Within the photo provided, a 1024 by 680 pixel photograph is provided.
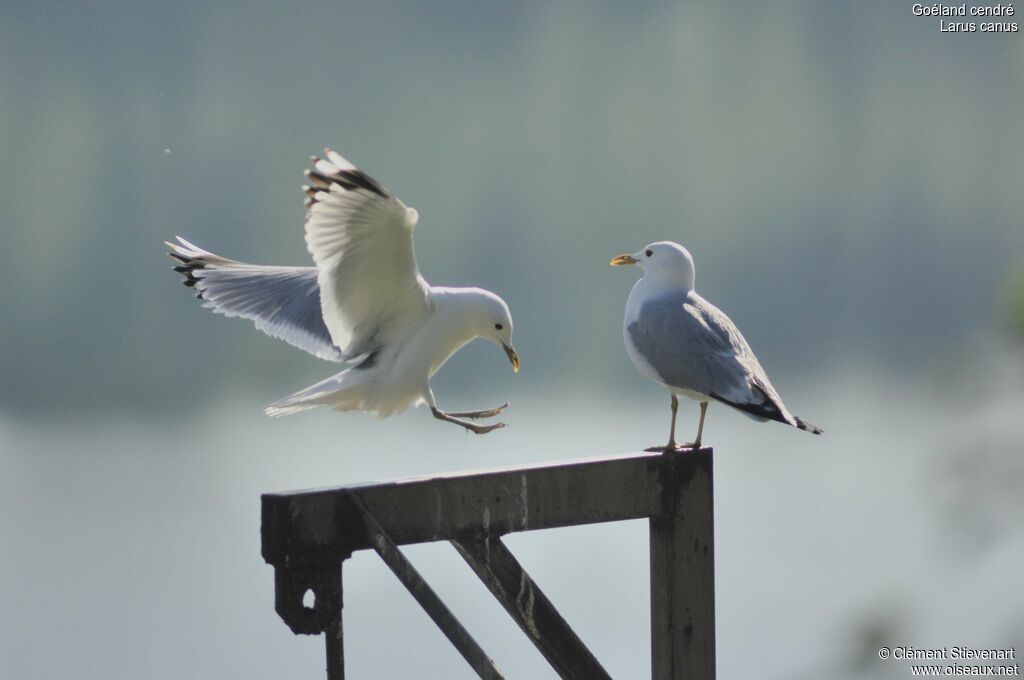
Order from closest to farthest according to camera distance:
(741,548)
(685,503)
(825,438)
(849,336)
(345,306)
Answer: (685,503) < (345,306) < (741,548) < (825,438) < (849,336)

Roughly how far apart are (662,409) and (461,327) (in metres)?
7.56

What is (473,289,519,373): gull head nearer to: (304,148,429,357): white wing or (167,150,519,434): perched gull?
(167,150,519,434): perched gull

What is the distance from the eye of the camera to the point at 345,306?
327 cm

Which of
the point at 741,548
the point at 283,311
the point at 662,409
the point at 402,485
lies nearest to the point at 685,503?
the point at 402,485

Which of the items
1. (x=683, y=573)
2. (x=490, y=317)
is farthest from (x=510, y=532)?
(x=490, y=317)

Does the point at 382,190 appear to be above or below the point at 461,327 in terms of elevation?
above

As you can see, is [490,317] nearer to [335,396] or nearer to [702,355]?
[335,396]

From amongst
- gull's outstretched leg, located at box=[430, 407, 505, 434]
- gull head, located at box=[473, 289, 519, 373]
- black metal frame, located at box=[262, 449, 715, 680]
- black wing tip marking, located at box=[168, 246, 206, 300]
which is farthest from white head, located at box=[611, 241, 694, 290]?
black wing tip marking, located at box=[168, 246, 206, 300]

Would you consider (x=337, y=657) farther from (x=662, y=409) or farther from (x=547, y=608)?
(x=662, y=409)

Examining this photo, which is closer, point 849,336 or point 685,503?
point 685,503

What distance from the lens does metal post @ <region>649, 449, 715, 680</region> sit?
104 inches

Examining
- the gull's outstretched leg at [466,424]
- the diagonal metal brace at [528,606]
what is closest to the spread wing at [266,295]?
the gull's outstretched leg at [466,424]

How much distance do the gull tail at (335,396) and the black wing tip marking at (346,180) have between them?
1.64 ft

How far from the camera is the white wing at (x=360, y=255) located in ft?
9.64
